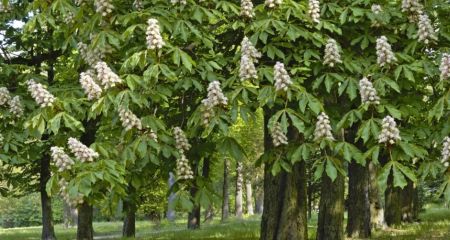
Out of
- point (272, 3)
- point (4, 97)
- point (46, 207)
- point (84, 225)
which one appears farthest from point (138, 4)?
point (46, 207)

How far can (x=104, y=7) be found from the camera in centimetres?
720

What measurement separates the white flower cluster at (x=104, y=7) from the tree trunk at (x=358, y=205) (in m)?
10.4

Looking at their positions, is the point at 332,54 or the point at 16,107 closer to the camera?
the point at 332,54

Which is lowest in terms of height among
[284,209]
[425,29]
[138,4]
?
[284,209]

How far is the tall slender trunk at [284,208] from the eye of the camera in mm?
10938

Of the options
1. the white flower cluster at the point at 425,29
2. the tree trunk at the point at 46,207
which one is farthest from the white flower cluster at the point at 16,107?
the tree trunk at the point at 46,207

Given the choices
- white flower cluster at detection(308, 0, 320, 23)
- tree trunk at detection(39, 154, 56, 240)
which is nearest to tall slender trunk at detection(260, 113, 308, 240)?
white flower cluster at detection(308, 0, 320, 23)

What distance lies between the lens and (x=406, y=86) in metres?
7.02

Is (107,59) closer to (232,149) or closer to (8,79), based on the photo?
(232,149)

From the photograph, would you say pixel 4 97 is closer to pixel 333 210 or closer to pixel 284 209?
pixel 284 209

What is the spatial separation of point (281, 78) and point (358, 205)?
10597 mm

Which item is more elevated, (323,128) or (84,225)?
(323,128)

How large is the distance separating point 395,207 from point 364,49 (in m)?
13.1

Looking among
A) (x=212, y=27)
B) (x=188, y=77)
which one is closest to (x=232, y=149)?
(x=188, y=77)
